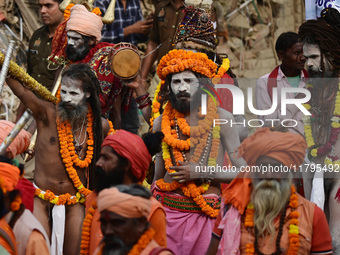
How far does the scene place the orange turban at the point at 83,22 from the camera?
8742mm

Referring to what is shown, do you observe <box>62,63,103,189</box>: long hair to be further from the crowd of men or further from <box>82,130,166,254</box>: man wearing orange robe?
<box>82,130,166,254</box>: man wearing orange robe

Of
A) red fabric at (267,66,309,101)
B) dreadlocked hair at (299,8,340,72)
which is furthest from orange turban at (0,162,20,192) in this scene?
red fabric at (267,66,309,101)

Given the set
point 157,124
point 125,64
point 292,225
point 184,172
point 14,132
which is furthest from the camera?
point 125,64

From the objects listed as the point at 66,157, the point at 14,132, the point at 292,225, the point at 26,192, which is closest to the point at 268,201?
the point at 292,225

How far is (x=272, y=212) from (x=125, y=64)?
303cm

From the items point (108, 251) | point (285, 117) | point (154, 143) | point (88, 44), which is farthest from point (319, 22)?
point (108, 251)

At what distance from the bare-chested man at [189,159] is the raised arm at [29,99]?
3.60 feet

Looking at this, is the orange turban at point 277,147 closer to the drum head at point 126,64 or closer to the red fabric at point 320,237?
the red fabric at point 320,237

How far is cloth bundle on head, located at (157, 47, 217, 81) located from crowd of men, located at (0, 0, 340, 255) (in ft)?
0.04

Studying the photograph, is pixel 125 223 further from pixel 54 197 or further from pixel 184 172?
pixel 54 197

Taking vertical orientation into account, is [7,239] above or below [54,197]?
above

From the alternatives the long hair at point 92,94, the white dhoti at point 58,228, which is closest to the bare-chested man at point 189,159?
the long hair at point 92,94

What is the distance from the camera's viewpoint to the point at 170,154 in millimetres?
7008

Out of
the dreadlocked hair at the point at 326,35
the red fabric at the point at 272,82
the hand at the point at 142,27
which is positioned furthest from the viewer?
the hand at the point at 142,27
